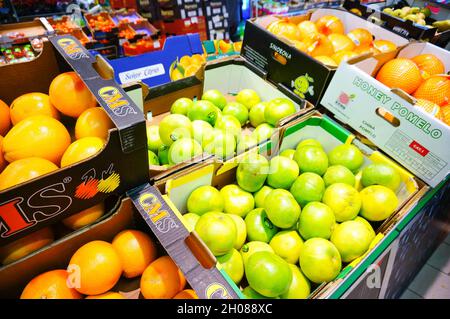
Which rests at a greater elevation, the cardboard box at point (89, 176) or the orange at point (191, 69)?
the cardboard box at point (89, 176)

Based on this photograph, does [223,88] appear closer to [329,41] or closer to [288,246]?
[329,41]

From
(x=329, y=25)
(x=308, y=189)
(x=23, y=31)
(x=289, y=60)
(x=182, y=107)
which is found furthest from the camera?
(x=23, y=31)

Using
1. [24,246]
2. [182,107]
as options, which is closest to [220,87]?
[182,107]

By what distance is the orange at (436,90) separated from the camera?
1642mm

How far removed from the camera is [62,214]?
3.09 ft

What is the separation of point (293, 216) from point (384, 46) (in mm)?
1406

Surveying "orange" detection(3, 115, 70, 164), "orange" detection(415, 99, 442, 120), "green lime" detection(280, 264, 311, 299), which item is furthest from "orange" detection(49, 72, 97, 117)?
"orange" detection(415, 99, 442, 120)

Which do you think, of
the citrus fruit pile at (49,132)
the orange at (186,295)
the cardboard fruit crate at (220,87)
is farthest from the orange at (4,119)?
the orange at (186,295)

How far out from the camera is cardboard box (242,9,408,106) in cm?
170

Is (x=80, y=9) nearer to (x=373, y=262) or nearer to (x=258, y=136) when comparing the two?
(x=258, y=136)

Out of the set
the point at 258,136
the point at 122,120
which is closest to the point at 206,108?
the point at 258,136

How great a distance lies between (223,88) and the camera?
6.95ft

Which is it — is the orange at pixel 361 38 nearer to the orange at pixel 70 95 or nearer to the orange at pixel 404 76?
the orange at pixel 404 76

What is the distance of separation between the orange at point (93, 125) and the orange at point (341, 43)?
1.52 meters
